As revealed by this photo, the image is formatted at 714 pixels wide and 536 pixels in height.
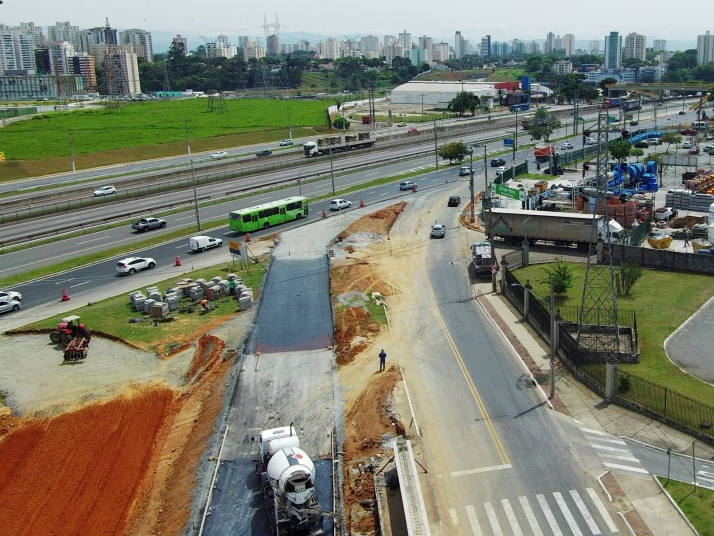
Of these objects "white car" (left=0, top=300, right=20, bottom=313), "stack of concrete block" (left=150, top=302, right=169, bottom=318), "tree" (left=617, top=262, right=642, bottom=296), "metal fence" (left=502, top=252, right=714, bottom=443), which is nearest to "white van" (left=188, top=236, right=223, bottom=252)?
"white car" (left=0, top=300, right=20, bottom=313)

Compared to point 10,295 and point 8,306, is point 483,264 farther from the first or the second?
point 10,295

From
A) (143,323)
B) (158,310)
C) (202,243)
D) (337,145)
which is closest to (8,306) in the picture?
(143,323)

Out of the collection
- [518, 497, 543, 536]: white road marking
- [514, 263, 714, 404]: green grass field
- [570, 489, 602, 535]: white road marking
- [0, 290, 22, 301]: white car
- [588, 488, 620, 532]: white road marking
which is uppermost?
[0, 290, 22, 301]: white car

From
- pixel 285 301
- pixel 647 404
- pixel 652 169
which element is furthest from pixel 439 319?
pixel 652 169

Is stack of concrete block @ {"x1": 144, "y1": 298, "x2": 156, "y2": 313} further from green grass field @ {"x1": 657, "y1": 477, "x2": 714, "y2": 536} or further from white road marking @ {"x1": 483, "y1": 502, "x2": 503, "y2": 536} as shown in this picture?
green grass field @ {"x1": 657, "y1": 477, "x2": 714, "y2": 536}

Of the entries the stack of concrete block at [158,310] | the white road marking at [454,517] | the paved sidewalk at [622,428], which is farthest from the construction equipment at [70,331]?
the white road marking at [454,517]

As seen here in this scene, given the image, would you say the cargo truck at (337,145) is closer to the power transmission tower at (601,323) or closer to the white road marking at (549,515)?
the power transmission tower at (601,323)

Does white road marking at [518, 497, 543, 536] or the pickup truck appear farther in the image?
the pickup truck
